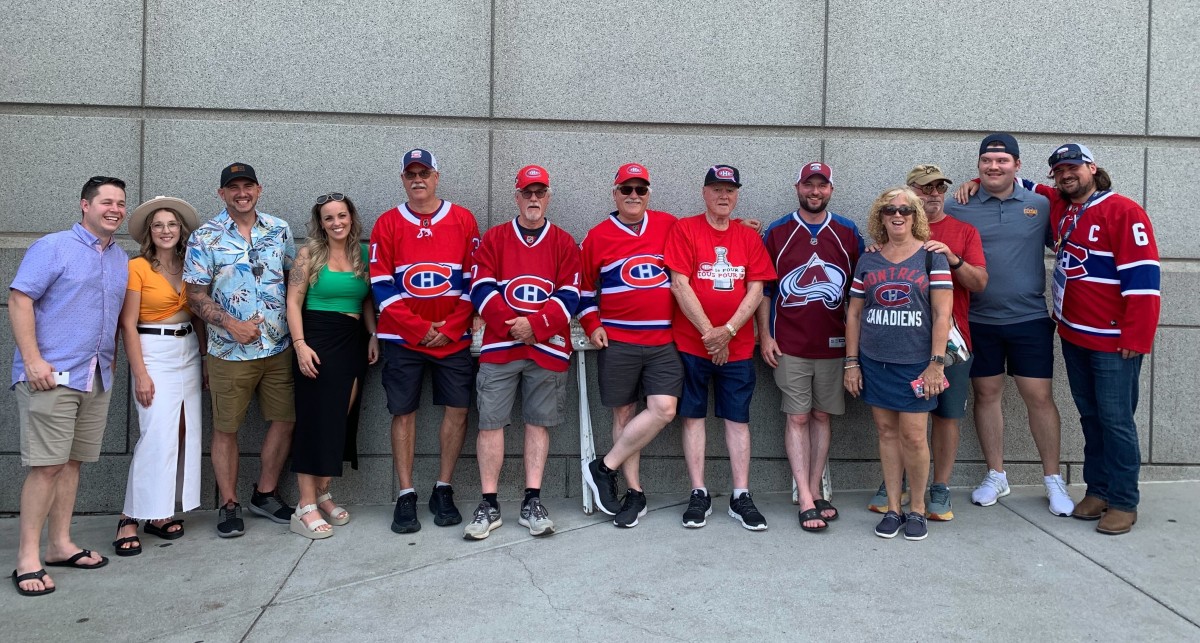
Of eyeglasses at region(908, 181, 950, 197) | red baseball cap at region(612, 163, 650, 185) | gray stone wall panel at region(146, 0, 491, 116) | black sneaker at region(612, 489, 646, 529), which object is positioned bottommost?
black sneaker at region(612, 489, 646, 529)

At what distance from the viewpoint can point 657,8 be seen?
5312 mm

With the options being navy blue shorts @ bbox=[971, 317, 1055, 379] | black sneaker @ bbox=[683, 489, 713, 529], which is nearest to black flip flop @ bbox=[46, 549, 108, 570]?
black sneaker @ bbox=[683, 489, 713, 529]

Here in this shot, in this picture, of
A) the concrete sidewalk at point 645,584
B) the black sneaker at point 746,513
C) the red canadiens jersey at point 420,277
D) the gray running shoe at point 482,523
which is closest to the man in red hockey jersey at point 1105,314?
the concrete sidewalk at point 645,584

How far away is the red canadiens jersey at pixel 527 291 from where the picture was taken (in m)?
4.63

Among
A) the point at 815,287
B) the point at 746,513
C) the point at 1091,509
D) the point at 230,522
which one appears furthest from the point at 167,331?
the point at 1091,509

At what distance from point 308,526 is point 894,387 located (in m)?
3.31

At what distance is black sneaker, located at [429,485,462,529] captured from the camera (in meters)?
4.71

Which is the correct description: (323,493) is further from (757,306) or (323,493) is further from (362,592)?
(757,306)

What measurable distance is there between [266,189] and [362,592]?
2.75m

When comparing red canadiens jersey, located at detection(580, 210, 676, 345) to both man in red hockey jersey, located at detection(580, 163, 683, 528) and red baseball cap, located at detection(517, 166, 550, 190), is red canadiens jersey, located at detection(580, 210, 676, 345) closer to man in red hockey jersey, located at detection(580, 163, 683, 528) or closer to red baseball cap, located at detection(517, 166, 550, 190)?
man in red hockey jersey, located at detection(580, 163, 683, 528)

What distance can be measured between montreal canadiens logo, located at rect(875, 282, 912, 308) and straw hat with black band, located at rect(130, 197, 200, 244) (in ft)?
12.6

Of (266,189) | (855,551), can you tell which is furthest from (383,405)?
(855,551)

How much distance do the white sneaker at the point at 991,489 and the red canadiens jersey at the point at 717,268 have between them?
1.69 m

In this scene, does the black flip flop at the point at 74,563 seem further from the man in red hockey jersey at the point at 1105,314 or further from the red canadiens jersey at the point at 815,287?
the man in red hockey jersey at the point at 1105,314
